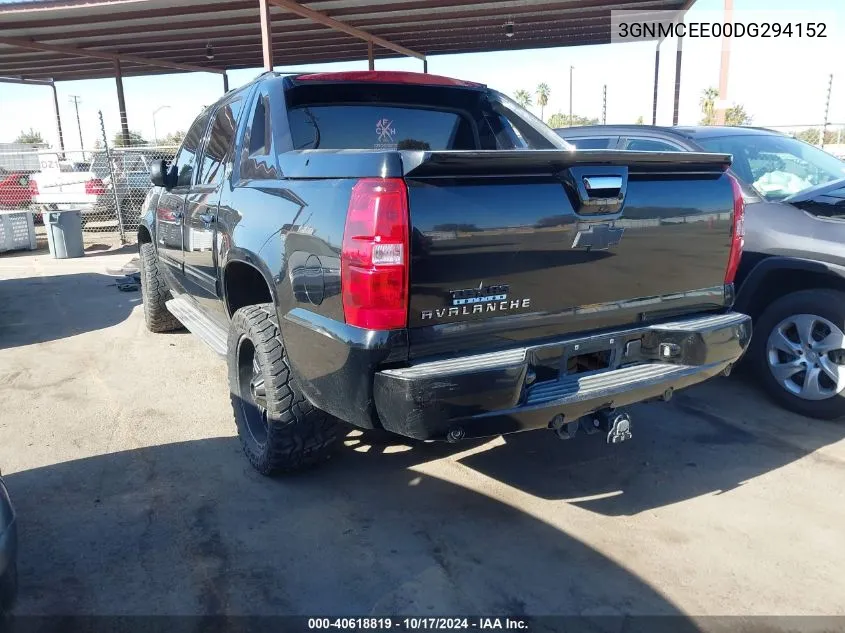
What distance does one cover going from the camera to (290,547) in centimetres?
286

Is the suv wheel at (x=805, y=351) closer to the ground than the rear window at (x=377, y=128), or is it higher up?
closer to the ground

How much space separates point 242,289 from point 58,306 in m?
5.12

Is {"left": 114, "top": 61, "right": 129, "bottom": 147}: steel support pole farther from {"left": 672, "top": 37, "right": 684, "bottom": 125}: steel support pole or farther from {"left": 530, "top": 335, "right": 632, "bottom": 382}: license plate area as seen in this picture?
{"left": 530, "top": 335, "right": 632, "bottom": 382}: license plate area

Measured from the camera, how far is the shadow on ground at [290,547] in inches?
99.0

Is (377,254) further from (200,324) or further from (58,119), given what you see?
(58,119)

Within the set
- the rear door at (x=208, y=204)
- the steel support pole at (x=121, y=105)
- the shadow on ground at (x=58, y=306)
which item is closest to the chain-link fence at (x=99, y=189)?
the steel support pole at (x=121, y=105)

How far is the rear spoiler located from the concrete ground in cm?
163

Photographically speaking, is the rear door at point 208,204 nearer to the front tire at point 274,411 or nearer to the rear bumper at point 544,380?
the front tire at point 274,411

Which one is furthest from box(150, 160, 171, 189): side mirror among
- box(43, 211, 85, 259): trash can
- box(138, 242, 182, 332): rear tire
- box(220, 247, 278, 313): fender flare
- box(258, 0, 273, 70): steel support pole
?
box(43, 211, 85, 259): trash can

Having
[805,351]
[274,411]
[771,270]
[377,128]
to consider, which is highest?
[377,128]

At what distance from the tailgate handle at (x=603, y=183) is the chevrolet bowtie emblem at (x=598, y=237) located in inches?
6.0

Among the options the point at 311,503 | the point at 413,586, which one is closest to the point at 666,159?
the point at 413,586

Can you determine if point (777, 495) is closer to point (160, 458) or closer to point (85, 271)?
point (160, 458)

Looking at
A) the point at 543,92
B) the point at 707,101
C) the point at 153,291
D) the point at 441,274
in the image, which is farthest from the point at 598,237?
the point at 543,92
